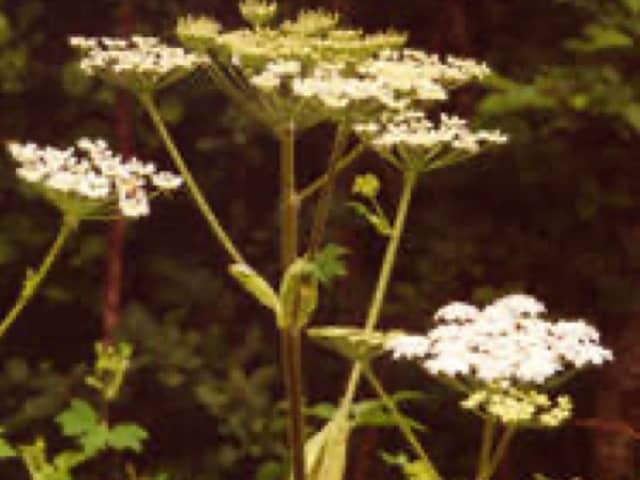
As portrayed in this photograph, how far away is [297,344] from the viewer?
7.77 ft

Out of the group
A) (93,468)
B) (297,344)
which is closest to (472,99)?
(93,468)

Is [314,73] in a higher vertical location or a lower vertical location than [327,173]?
higher

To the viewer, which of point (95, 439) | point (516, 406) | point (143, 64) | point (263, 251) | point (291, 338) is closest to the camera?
point (516, 406)

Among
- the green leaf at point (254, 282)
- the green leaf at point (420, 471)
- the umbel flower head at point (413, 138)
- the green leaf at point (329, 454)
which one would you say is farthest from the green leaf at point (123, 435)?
the umbel flower head at point (413, 138)

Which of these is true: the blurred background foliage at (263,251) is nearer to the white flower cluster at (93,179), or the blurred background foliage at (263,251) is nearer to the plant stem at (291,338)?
the plant stem at (291,338)

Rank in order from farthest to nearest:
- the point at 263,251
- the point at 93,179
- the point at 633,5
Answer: the point at 263,251 < the point at 633,5 < the point at 93,179

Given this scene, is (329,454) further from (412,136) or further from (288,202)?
(412,136)

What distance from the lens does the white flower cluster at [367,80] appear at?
225 centimetres

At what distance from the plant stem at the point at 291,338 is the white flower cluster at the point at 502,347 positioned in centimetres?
22

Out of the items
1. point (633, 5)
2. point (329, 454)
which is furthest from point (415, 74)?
point (633, 5)

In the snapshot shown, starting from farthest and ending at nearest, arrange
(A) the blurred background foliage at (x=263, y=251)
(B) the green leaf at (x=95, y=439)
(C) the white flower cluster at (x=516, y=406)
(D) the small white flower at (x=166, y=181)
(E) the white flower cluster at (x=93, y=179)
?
(A) the blurred background foliage at (x=263, y=251) < (B) the green leaf at (x=95, y=439) < (D) the small white flower at (x=166, y=181) < (E) the white flower cluster at (x=93, y=179) < (C) the white flower cluster at (x=516, y=406)

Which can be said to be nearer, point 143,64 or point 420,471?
point 420,471

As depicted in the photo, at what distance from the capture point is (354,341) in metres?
2.24

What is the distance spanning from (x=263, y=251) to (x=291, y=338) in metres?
2.23
